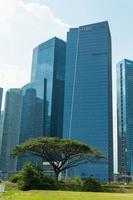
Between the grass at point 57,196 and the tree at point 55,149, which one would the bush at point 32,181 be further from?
the tree at point 55,149

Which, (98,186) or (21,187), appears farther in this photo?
(98,186)

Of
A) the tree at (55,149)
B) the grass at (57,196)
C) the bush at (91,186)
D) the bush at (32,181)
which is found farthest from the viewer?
the tree at (55,149)

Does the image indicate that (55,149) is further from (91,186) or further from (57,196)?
(57,196)

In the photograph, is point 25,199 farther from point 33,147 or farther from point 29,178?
point 33,147

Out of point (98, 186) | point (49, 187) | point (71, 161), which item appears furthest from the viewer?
point (71, 161)

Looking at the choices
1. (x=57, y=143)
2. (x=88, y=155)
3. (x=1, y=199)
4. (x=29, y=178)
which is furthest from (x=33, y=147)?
(x=1, y=199)

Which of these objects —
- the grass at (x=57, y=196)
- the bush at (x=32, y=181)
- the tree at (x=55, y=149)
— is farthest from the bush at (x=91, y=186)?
the grass at (x=57, y=196)

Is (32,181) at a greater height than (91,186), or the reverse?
(32,181)

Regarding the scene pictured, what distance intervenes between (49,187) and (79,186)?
8926 mm

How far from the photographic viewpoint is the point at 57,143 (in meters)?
85.8

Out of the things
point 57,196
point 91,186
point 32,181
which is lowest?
point 57,196

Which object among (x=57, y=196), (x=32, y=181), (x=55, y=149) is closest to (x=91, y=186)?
(x=32, y=181)

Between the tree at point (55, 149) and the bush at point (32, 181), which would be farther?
the tree at point (55, 149)

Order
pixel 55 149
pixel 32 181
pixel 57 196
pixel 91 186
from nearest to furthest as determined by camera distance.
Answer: pixel 57 196 < pixel 32 181 < pixel 91 186 < pixel 55 149
